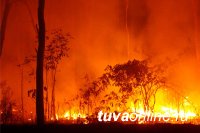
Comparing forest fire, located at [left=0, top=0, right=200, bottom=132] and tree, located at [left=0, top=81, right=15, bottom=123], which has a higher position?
forest fire, located at [left=0, top=0, right=200, bottom=132]

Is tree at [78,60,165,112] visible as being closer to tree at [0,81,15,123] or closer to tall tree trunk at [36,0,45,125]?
tree at [0,81,15,123]

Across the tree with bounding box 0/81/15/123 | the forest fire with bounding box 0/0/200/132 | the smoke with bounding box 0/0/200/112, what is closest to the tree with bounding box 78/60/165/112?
the forest fire with bounding box 0/0/200/132

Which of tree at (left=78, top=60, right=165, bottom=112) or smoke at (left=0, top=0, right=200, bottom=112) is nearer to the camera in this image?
tree at (left=78, top=60, right=165, bottom=112)

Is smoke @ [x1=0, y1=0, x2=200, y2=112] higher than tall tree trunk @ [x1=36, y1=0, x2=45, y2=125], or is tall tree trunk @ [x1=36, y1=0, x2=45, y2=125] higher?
smoke @ [x1=0, y1=0, x2=200, y2=112]

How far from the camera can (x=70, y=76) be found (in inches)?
784

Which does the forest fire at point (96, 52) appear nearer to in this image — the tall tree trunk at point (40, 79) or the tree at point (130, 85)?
the tree at point (130, 85)

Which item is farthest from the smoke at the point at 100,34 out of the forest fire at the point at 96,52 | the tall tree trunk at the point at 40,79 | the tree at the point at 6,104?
the tall tree trunk at the point at 40,79

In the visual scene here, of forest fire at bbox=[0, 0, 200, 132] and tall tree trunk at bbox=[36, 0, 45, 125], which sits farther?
forest fire at bbox=[0, 0, 200, 132]

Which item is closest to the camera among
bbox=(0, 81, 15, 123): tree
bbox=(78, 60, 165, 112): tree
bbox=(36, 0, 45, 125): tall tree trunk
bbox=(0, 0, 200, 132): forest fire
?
bbox=(36, 0, 45, 125): tall tree trunk

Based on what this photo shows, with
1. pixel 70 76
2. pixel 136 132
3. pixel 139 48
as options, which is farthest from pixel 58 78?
pixel 136 132

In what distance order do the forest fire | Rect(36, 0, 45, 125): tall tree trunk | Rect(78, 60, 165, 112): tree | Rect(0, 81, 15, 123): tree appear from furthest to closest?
the forest fire, Rect(78, 60, 165, 112): tree, Rect(0, 81, 15, 123): tree, Rect(36, 0, 45, 125): tall tree trunk

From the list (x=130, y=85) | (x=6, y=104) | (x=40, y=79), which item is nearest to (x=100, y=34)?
(x=130, y=85)

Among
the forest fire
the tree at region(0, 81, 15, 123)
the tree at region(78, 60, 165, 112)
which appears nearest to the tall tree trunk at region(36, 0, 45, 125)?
the tree at region(0, 81, 15, 123)

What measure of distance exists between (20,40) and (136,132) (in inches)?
489
